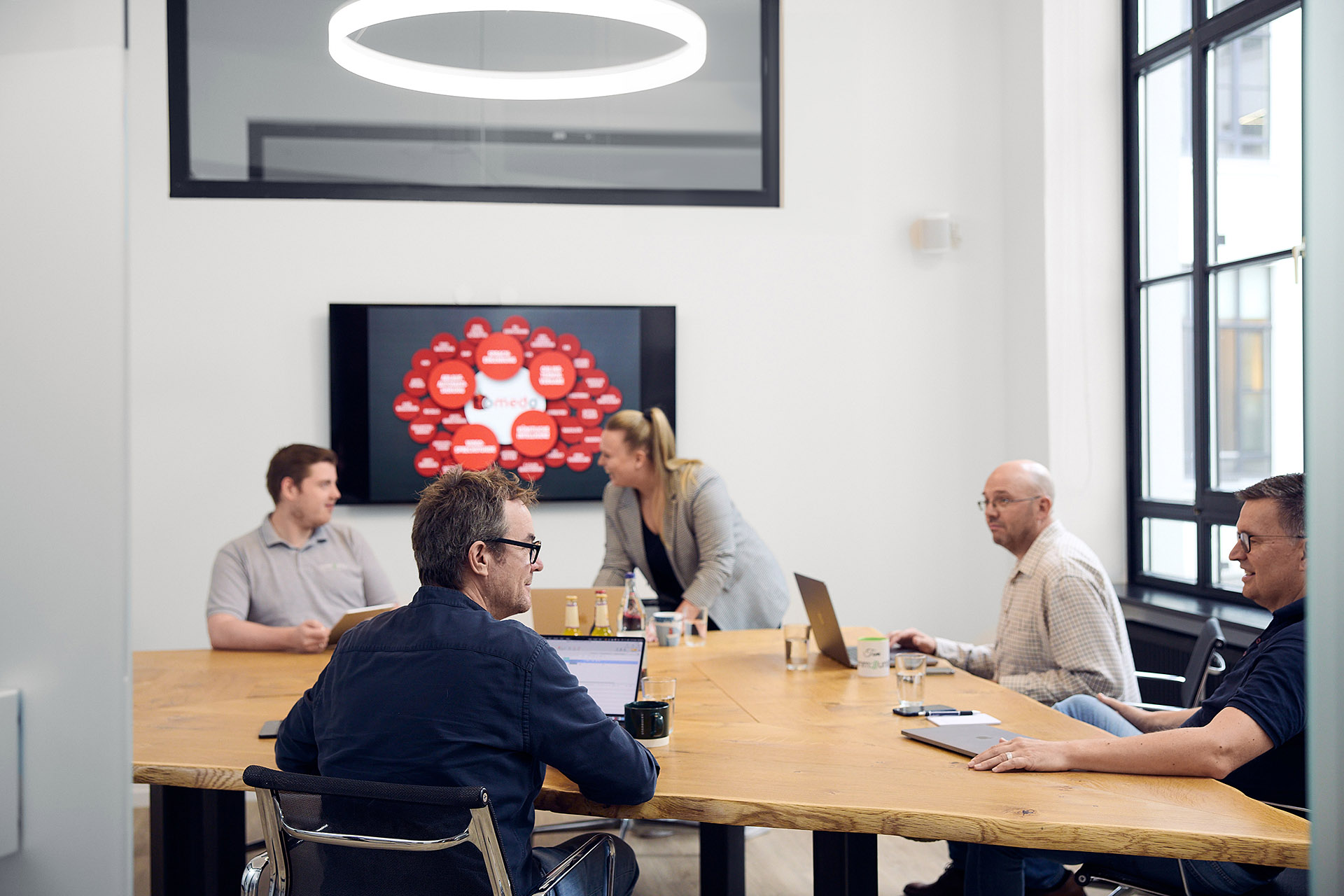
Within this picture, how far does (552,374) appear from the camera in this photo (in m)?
4.87

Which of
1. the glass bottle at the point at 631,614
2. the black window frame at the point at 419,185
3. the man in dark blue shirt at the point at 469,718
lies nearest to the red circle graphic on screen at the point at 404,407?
the black window frame at the point at 419,185

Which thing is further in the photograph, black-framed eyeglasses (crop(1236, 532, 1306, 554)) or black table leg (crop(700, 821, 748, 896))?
black table leg (crop(700, 821, 748, 896))

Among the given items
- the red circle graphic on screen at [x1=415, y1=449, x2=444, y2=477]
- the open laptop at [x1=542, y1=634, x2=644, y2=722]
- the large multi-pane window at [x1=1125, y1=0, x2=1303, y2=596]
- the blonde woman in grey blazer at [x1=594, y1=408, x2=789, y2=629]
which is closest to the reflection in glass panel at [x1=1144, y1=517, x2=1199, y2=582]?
the large multi-pane window at [x1=1125, y1=0, x2=1303, y2=596]

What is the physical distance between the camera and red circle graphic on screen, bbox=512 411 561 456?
192 inches

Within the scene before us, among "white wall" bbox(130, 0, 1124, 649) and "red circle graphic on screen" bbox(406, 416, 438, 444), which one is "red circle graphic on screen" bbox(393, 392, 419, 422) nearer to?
"red circle graphic on screen" bbox(406, 416, 438, 444)

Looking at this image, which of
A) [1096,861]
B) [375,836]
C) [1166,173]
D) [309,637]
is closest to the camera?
[375,836]

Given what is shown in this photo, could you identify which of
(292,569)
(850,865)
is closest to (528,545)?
(850,865)

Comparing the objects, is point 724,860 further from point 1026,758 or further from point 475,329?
point 475,329

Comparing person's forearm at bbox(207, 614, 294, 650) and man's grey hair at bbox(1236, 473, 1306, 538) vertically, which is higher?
man's grey hair at bbox(1236, 473, 1306, 538)

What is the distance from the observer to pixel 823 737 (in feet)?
7.31

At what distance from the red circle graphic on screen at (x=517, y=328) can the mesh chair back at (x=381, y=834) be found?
3.26 metres

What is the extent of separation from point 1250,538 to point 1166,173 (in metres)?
2.94

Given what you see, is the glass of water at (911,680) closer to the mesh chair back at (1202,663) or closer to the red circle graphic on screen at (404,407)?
the mesh chair back at (1202,663)

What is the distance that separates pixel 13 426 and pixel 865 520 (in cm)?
440
